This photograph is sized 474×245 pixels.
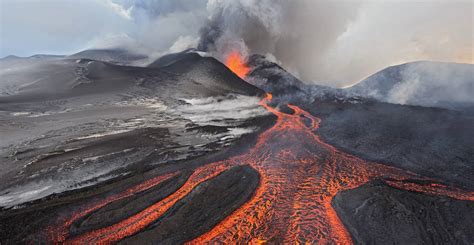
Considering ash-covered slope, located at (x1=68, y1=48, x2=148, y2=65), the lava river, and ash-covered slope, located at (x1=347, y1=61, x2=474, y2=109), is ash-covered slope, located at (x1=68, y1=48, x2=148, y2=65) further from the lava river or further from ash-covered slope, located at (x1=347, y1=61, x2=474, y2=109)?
the lava river

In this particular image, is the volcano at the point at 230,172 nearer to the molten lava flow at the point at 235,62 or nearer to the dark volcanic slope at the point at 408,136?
the dark volcanic slope at the point at 408,136

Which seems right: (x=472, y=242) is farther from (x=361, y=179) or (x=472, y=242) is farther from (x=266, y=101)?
(x=266, y=101)

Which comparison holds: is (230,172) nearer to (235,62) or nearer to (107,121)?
(107,121)

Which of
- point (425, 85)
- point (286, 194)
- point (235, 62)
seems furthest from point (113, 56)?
point (425, 85)

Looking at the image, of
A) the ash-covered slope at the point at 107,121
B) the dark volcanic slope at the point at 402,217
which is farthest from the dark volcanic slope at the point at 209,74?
the dark volcanic slope at the point at 402,217

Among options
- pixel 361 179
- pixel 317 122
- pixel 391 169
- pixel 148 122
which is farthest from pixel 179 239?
pixel 317 122

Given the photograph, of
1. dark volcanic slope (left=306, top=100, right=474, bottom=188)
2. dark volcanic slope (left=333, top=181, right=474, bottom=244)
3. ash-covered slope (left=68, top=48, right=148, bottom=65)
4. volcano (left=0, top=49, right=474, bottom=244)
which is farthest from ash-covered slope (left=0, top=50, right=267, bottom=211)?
ash-covered slope (left=68, top=48, right=148, bottom=65)
